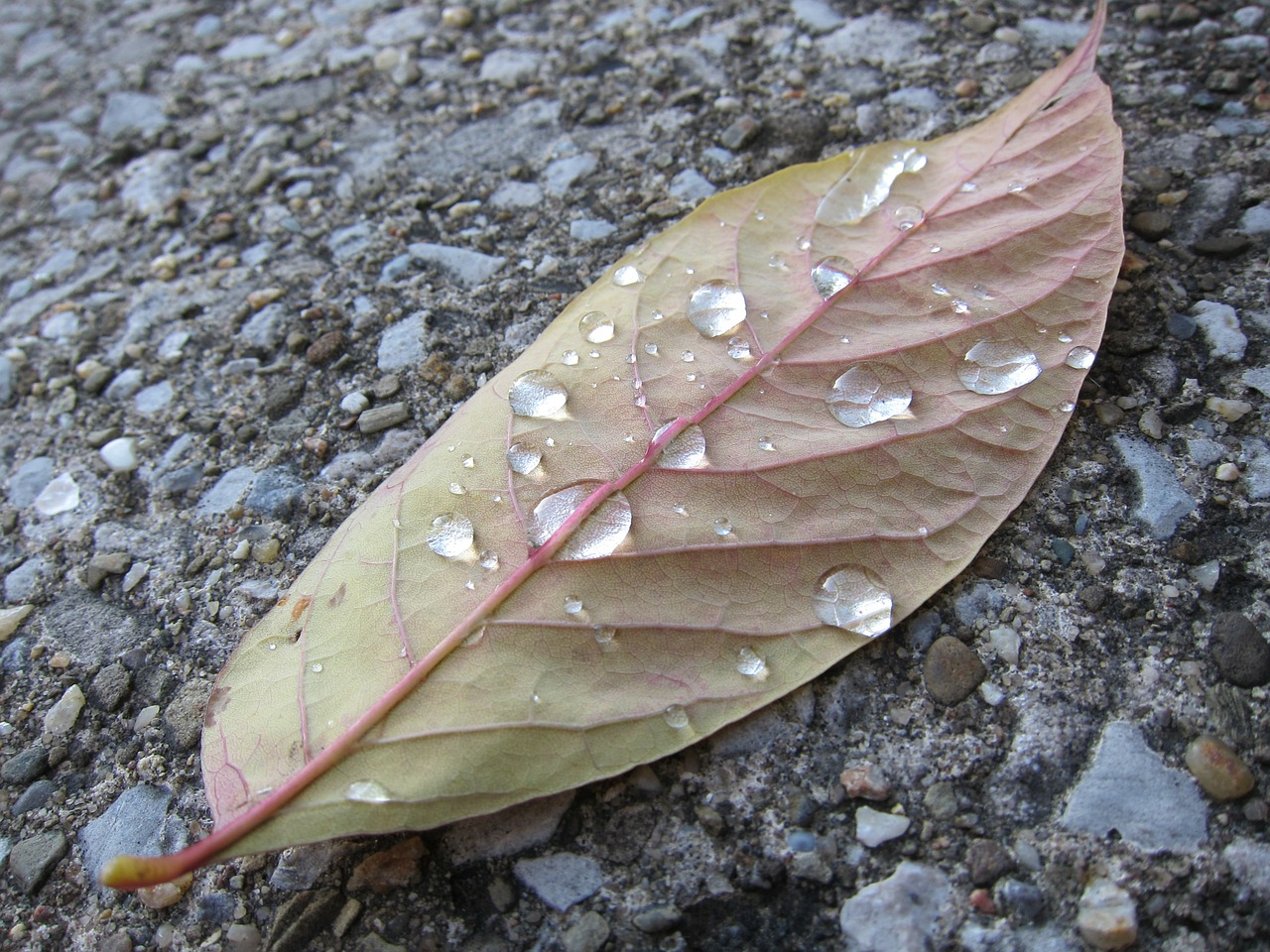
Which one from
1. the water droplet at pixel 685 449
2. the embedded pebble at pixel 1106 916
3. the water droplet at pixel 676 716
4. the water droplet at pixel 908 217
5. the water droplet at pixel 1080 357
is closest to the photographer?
the embedded pebble at pixel 1106 916

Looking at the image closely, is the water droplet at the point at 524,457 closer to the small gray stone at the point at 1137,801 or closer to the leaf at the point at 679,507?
the leaf at the point at 679,507

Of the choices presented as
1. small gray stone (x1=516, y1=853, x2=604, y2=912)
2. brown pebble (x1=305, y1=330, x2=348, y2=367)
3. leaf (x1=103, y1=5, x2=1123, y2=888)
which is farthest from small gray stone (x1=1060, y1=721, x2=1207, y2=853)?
brown pebble (x1=305, y1=330, x2=348, y2=367)

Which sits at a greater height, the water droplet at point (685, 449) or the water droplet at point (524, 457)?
the water droplet at point (524, 457)

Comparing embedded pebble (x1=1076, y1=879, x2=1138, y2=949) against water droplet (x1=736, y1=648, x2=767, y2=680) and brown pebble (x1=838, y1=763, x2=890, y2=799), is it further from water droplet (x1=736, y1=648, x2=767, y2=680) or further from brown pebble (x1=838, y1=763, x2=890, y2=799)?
water droplet (x1=736, y1=648, x2=767, y2=680)

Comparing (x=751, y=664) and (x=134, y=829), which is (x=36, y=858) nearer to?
(x=134, y=829)

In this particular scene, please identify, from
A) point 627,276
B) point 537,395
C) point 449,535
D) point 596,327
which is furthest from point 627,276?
point 449,535

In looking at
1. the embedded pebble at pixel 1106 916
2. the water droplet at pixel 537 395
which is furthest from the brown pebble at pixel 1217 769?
the water droplet at pixel 537 395
